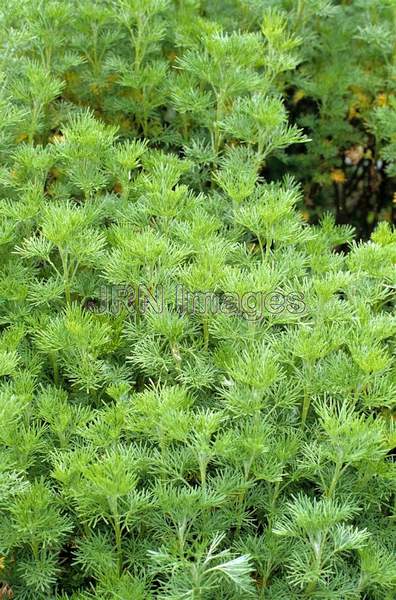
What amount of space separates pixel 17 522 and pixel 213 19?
240 cm

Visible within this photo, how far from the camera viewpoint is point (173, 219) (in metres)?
2.45

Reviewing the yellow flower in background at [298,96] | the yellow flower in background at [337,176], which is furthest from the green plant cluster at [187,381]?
the yellow flower in background at [337,176]

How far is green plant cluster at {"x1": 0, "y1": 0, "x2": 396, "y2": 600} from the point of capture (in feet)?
5.93

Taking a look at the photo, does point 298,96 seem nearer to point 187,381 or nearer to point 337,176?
point 337,176

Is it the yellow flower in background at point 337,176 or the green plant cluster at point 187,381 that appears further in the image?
the yellow flower in background at point 337,176

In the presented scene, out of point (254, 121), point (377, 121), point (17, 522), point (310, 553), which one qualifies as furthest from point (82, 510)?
Answer: point (377, 121)

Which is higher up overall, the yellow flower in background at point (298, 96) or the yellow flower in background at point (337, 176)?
the yellow flower in background at point (298, 96)

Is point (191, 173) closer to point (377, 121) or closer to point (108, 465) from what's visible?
point (377, 121)

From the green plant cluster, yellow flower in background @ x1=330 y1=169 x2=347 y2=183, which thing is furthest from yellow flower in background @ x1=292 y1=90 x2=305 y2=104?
the green plant cluster

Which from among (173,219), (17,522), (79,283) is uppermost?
(173,219)

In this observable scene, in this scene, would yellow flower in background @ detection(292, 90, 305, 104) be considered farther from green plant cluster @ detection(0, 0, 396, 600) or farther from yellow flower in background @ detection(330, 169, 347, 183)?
green plant cluster @ detection(0, 0, 396, 600)

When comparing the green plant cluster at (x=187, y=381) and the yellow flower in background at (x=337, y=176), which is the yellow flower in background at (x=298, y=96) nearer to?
the yellow flower in background at (x=337, y=176)

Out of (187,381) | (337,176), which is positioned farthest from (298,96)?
(187,381)

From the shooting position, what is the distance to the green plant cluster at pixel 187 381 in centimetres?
181
